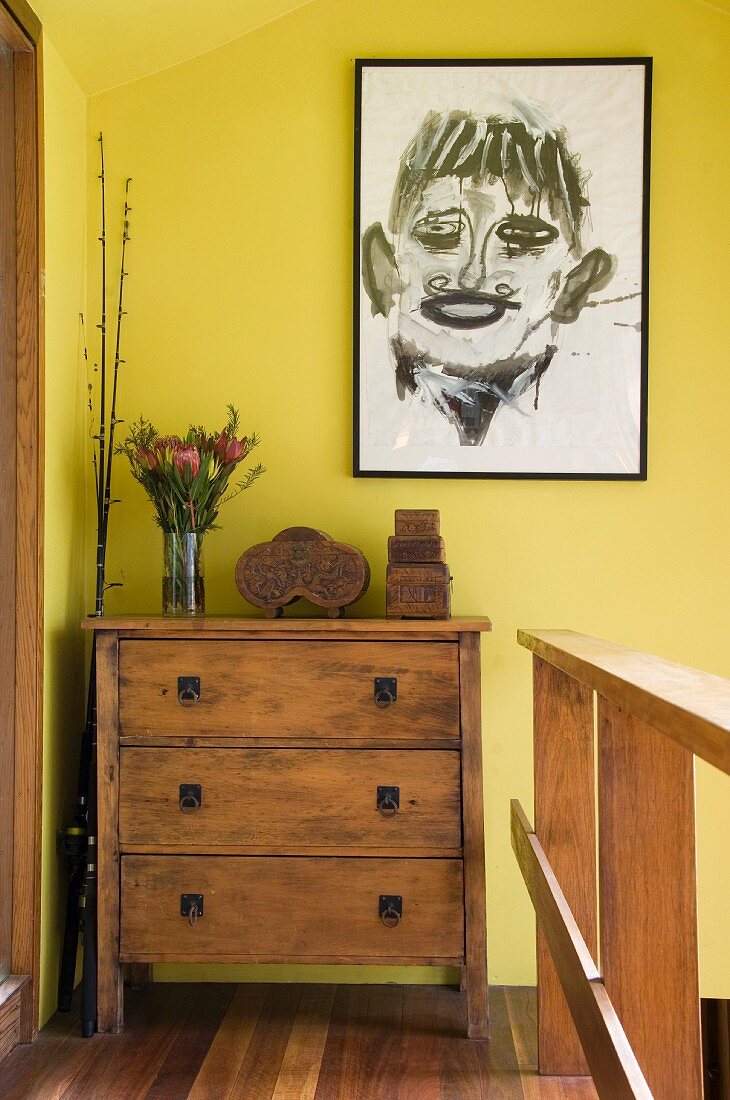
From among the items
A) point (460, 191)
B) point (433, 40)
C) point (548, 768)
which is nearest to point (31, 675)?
point (548, 768)

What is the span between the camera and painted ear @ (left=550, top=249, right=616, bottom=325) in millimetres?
2680

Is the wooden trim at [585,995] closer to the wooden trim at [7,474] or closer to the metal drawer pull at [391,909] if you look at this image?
A: the metal drawer pull at [391,909]

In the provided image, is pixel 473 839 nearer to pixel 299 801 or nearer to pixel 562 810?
pixel 562 810

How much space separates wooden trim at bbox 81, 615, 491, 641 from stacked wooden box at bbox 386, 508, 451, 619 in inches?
1.8

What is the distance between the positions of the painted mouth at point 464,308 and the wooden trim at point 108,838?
1235 millimetres

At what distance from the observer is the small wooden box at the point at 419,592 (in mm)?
2350

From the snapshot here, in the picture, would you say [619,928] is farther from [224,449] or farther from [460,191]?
[460,191]

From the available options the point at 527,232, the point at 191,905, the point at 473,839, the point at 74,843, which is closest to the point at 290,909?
the point at 191,905

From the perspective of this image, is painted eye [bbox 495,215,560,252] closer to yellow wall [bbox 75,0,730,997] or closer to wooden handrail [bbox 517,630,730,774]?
yellow wall [bbox 75,0,730,997]

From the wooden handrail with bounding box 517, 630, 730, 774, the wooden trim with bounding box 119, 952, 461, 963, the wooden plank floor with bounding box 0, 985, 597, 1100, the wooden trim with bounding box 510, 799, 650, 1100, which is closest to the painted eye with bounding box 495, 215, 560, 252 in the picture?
the wooden handrail with bounding box 517, 630, 730, 774

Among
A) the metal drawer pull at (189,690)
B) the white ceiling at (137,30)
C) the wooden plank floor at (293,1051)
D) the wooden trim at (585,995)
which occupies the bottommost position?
the wooden plank floor at (293,1051)

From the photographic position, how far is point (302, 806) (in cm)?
229

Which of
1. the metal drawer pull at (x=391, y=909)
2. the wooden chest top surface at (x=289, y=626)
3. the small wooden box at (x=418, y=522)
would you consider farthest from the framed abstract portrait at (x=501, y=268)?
the metal drawer pull at (x=391, y=909)

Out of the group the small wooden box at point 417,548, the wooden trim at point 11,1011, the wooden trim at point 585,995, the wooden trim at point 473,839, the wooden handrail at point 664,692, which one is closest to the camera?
the wooden handrail at point 664,692
